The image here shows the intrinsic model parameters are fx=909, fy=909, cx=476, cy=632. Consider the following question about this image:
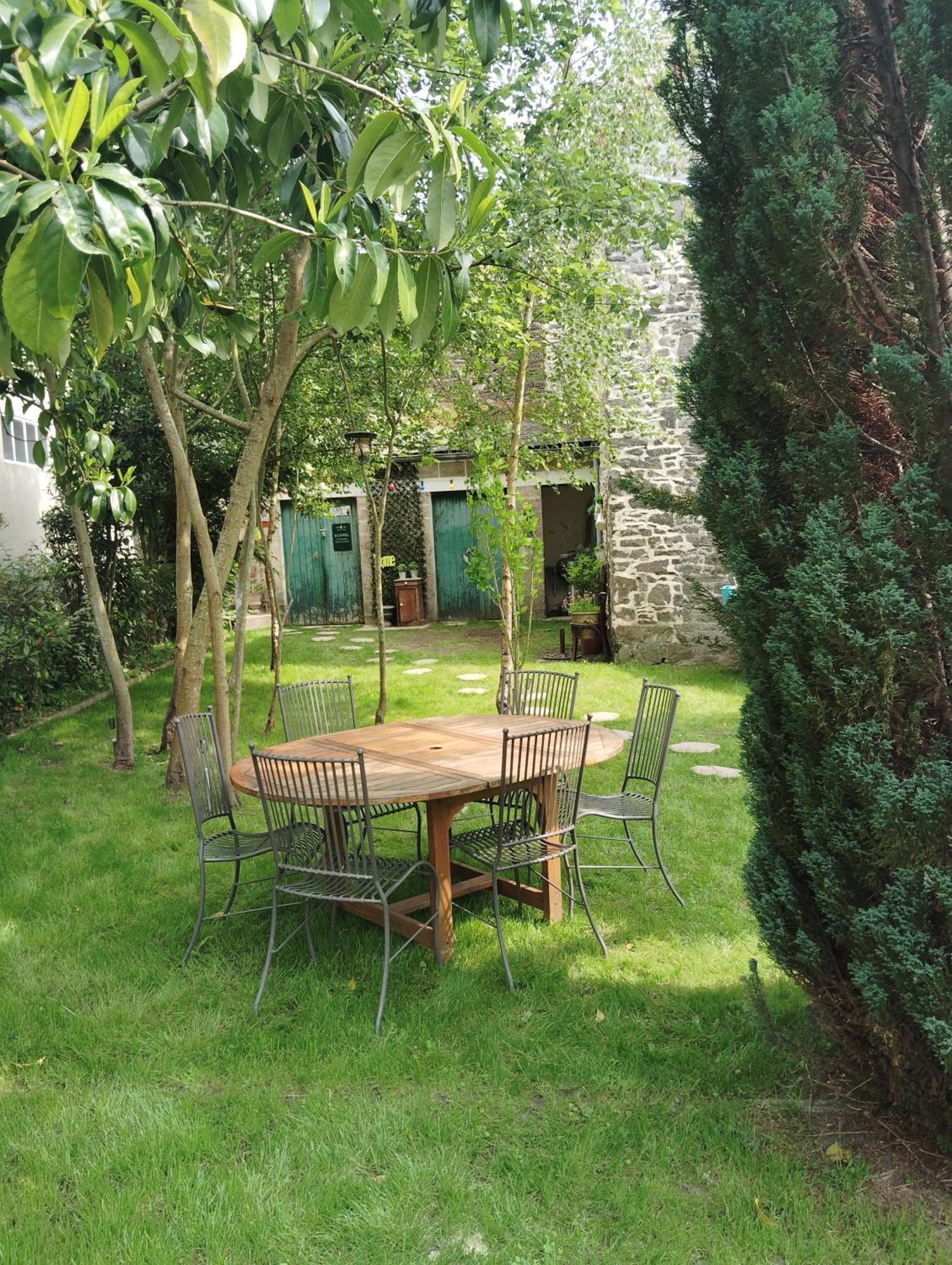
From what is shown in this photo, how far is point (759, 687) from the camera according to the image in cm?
245

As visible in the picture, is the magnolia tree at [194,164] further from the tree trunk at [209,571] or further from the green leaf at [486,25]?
the tree trunk at [209,571]

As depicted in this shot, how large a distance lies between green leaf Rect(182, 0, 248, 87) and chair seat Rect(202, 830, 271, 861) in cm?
305

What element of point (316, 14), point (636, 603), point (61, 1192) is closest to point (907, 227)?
point (316, 14)

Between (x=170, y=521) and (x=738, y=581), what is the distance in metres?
8.23

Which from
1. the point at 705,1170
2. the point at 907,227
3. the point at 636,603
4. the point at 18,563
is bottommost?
the point at 705,1170

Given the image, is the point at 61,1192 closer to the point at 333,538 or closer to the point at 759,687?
the point at 759,687

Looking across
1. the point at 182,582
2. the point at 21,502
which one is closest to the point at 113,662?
the point at 182,582

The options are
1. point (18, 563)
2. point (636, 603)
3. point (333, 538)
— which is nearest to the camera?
point (18, 563)

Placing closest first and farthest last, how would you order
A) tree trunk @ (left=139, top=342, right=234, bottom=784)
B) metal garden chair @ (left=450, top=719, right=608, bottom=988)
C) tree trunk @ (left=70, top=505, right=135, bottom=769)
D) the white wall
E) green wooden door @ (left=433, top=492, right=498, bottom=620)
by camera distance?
metal garden chair @ (left=450, top=719, right=608, bottom=988) → tree trunk @ (left=139, top=342, right=234, bottom=784) → tree trunk @ (left=70, top=505, right=135, bottom=769) → the white wall → green wooden door @ (left=433, top=492, right=498, bottom=620)

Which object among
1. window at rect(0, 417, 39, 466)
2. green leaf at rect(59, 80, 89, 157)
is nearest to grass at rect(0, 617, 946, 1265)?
green leaf at rect(59, 80, 89, 157)

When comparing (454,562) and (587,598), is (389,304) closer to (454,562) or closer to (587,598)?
(587,598)

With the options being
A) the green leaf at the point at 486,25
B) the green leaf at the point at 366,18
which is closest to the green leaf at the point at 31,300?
the green leaf at the point at 366,18

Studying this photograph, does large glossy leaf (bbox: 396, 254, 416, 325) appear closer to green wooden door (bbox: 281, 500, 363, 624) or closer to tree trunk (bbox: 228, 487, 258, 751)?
tree trunk (bbox: 228, 487, 258, 751)

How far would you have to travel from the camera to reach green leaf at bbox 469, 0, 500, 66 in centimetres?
184
